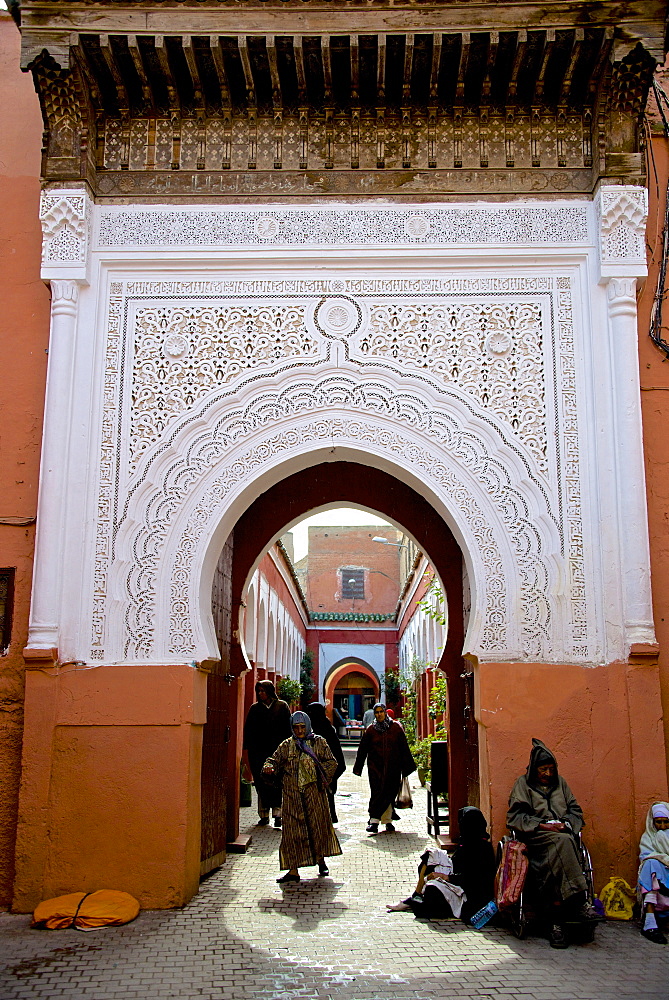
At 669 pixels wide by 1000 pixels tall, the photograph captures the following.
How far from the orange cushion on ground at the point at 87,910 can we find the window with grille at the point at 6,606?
140 cm

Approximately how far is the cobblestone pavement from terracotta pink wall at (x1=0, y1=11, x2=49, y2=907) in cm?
97

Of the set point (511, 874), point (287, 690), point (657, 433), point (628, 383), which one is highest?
point (628, 383)

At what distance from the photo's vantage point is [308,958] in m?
4.09

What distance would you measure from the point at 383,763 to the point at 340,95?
5.60m

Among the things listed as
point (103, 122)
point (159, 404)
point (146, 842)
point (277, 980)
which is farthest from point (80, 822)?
point (103, 122)

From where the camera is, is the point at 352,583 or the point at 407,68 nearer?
the point at 407,68

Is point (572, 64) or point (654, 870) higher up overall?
point (572, 64)

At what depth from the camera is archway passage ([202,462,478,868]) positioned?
6930 millimetres

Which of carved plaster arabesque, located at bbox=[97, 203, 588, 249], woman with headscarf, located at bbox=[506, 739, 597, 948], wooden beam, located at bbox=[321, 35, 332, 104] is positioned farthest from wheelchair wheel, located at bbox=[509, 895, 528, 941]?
wooden beam, located at bbox=[321, 35, 332, 104]

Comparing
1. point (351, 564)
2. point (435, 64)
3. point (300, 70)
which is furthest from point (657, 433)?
point (351, 564)

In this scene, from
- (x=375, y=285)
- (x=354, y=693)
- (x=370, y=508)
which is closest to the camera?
(x=375, y=285)

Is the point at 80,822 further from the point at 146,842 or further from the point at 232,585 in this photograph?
the point at 232,585

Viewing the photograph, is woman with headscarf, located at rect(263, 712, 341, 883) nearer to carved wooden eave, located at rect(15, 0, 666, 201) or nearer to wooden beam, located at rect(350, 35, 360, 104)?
carved wooden eave, located at rect(15, 0, 666, 201)

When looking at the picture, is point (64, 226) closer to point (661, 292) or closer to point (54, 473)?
point (54, 473)
